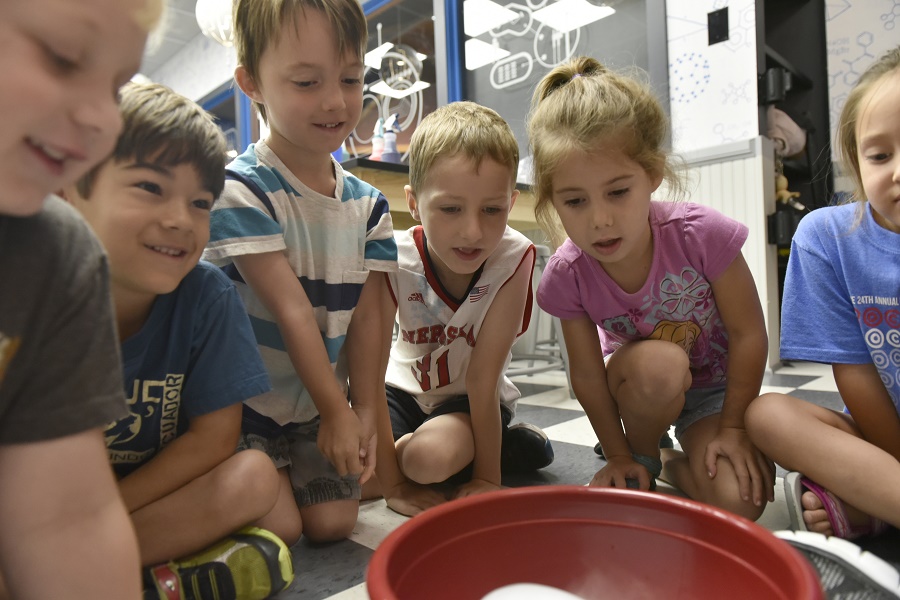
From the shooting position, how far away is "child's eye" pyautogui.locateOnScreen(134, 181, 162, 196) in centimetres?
53

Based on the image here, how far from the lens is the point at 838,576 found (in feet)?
1.56

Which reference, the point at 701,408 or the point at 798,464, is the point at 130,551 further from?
the point at 701,408

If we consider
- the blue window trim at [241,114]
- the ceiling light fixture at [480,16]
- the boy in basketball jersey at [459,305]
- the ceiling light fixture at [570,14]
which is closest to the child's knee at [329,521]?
the boy in basketball jersey at [459,305]

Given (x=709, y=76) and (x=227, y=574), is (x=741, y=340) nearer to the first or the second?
(x=227, y=574)

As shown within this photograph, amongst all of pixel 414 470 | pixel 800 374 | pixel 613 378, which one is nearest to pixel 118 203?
pixel 414 470

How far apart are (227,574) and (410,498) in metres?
0.31

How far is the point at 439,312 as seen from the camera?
34.7 inches

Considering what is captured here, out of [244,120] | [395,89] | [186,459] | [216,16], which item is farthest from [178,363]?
[244,120]

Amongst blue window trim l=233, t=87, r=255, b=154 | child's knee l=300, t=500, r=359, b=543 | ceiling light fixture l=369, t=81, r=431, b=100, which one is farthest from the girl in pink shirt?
blue window trim l=233, t=87, r=255, b=154

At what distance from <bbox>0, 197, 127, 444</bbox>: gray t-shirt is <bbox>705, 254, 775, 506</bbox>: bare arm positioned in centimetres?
66

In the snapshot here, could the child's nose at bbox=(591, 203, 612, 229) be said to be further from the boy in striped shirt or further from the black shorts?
the black shorts

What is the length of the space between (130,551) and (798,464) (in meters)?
0.64

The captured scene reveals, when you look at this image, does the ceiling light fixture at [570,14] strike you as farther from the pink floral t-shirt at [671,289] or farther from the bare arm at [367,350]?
the bare arm at [367,350]

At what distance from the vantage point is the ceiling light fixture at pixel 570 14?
2.32 meters
